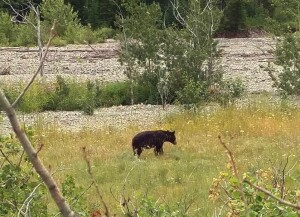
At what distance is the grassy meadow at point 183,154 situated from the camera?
8398 mm

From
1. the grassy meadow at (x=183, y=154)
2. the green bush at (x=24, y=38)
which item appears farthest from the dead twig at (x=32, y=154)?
the green bush at (x=24, y=38)

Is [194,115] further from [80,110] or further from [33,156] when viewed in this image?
[33,156]

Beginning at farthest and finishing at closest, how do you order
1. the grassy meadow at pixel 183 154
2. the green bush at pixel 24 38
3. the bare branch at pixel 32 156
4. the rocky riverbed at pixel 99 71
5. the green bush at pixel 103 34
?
1. the green bush at pixel 103 34
2. the green bush at pixel 24 38
3. the rocky riverbed at pixel 99 71
4. the grassy meadow at pixel 183 154
5. the bare branch at pixel 32 156

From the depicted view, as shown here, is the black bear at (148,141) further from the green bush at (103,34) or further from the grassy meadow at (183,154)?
the green bush at (103,34)

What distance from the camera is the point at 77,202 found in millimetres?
4625

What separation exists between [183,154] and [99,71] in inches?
705

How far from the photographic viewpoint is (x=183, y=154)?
36.0 ft

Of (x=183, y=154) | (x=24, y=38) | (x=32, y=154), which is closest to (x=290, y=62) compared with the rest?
(x=183, y=154)

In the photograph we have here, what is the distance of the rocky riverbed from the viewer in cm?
1719

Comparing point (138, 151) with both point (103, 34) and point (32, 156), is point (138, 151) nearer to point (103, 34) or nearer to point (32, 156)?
point (32, 156)

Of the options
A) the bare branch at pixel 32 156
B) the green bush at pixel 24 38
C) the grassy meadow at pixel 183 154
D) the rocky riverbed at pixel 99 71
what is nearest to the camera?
the bare branch at pixel 32 156

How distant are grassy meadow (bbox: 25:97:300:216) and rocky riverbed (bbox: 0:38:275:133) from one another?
185 centimetres

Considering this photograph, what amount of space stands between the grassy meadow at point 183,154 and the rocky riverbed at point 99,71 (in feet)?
6.07

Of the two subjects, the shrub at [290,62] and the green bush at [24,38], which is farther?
the green bush at [24,38]
